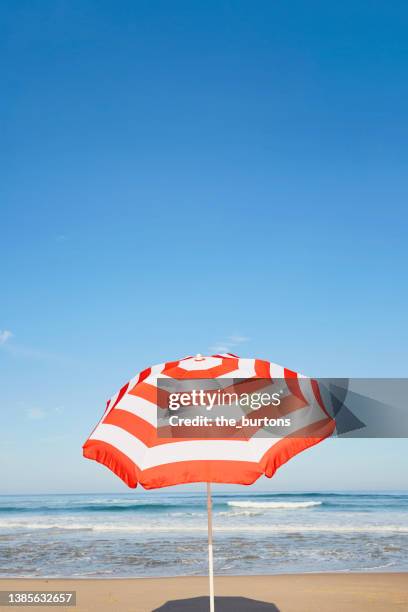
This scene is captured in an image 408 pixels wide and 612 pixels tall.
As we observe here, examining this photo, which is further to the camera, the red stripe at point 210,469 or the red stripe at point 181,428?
the red stripe at point 181,428

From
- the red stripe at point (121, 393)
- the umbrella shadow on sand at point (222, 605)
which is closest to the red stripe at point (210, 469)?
the red stripe at point (121, 393)

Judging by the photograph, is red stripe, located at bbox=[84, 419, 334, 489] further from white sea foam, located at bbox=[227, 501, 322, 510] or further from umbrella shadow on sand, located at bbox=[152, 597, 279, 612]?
white sea foam, located at bbox=[227, 501, 322, 510]

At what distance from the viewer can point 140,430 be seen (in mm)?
4051

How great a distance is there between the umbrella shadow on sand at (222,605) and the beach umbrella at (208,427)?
13.9ft

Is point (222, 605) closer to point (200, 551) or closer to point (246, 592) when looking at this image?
point (246, 592)

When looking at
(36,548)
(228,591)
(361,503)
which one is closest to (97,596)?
(228,591)

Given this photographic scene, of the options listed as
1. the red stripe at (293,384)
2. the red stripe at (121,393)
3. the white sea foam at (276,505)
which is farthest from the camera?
the white sea foam at (276,505)

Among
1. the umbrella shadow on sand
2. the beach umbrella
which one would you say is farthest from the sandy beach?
the beach umbrella

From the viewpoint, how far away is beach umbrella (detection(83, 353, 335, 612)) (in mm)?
3803

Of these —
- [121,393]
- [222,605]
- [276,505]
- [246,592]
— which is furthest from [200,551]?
[276,505]

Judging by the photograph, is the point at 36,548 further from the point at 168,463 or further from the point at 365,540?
the point at 168,463

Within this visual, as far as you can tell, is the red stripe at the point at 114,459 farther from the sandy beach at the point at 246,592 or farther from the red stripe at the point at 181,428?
the sandy beach at the point at 246,592

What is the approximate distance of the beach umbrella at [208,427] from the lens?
150 inches

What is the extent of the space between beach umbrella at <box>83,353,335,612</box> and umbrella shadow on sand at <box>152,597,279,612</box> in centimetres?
422
